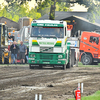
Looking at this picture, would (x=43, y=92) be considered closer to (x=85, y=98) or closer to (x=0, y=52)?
(x=85, y=98)

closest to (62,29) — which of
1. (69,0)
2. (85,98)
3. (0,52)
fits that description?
(0,52)

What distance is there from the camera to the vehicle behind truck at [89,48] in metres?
32.6

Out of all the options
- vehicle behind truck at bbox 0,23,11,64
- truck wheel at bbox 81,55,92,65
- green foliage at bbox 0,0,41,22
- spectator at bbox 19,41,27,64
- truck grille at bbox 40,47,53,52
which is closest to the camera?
truck grille at bbox 40,47,53,52

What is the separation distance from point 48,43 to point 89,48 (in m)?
9.85

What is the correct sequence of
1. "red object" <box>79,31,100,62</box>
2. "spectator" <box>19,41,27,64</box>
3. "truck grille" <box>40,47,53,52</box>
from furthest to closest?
"red object" <box>79,31,100,62</box> < "spectator" <box>19,41,27,64</box> < "truck grille" <box>40,47,53,52</box>

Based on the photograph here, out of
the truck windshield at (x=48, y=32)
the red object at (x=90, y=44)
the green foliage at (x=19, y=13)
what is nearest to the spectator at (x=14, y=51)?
the truck windshield at (x=48, y=32)

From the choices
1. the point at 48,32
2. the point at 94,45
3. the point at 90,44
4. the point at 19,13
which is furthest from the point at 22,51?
the point at 19,13

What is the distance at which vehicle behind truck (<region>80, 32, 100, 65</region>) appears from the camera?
107ft

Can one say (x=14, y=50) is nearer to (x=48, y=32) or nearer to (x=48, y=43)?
(x=48, y=32)

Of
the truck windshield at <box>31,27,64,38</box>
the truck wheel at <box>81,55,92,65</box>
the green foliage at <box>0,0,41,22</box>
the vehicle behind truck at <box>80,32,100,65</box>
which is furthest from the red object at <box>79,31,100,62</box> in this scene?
the green foliage at <box>0,0,41,22</box>

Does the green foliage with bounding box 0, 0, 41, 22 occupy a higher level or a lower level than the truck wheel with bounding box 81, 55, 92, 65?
higher

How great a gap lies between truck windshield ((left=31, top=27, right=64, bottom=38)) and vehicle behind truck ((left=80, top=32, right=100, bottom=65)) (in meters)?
9.08

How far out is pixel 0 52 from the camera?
28.9 meters

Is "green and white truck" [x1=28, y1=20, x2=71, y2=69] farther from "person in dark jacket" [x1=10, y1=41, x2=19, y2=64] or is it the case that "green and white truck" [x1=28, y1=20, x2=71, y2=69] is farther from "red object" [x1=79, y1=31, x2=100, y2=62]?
"red object" [x1=79, y1=31, x2=100, y2=62]
